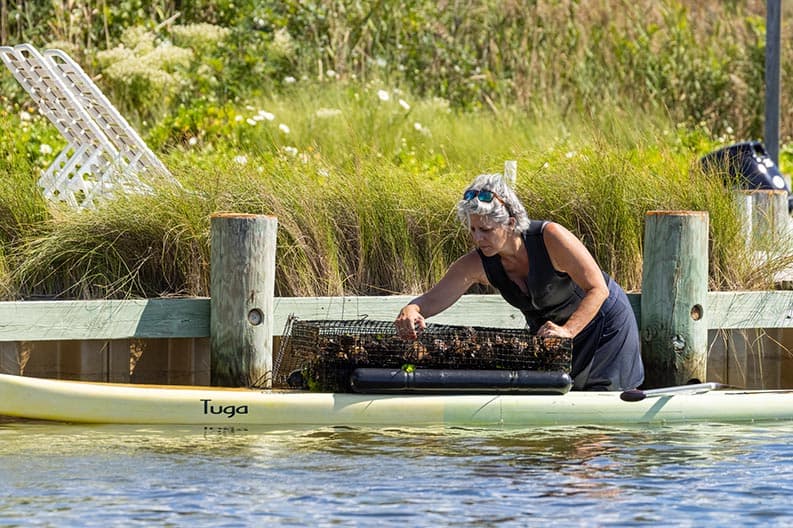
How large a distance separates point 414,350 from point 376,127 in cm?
536

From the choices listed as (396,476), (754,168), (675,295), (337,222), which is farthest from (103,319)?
(754,168)

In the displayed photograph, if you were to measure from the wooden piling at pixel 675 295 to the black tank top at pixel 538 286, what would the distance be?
755mm

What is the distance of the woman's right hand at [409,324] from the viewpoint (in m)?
6.97

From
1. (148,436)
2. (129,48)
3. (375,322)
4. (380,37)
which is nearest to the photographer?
(148,436)

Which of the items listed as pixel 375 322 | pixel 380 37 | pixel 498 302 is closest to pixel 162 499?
pixel 375 322

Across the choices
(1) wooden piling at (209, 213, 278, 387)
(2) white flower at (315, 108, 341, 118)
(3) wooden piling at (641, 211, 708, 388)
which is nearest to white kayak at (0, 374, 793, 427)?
(1) wooden piling at (209, 213, 278, 387)

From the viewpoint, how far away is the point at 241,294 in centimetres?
728

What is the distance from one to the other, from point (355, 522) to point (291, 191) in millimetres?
3119

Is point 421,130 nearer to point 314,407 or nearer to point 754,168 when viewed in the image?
point 754,168

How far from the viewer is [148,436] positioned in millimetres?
6918

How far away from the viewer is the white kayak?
700 centimetres

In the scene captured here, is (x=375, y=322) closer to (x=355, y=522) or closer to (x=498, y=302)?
(x=498, y=302)

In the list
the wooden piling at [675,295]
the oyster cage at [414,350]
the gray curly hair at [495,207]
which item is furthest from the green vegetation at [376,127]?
the gray curly hair at [495,207]

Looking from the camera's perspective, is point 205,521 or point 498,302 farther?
point 498,302
